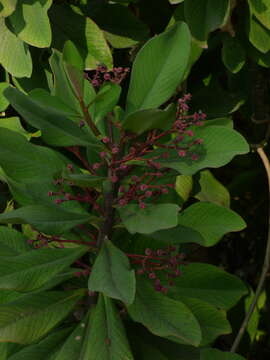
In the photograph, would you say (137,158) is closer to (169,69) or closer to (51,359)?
(169,69)

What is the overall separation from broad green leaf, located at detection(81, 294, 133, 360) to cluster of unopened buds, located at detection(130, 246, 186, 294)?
7cm

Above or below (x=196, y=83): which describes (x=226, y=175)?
below

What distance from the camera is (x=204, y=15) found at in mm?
1158

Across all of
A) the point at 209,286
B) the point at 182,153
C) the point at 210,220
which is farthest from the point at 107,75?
the point at 209,286

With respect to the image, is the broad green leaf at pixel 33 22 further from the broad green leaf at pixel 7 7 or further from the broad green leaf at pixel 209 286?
the broad green leaf at pixel 209 286

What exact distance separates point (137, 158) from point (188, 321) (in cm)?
23

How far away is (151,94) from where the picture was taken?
3.27ft

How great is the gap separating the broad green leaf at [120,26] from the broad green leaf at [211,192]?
279 mm

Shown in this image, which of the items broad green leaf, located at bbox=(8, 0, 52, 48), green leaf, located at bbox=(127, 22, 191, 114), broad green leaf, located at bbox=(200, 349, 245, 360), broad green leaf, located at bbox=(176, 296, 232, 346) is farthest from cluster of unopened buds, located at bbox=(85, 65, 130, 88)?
broad green leaf, located at bbox=(200, 349, 245, 360)

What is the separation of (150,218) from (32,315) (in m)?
0.26

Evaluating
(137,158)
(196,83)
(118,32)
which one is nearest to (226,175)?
(196,83)

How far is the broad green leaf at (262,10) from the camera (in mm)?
1139

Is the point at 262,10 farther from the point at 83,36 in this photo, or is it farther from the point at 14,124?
the point at 14,124

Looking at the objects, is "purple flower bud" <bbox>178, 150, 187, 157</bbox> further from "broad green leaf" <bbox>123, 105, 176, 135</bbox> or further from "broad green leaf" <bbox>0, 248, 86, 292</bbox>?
"broad green leaf" <bbox>0, 248, 86, 292</bbox>
